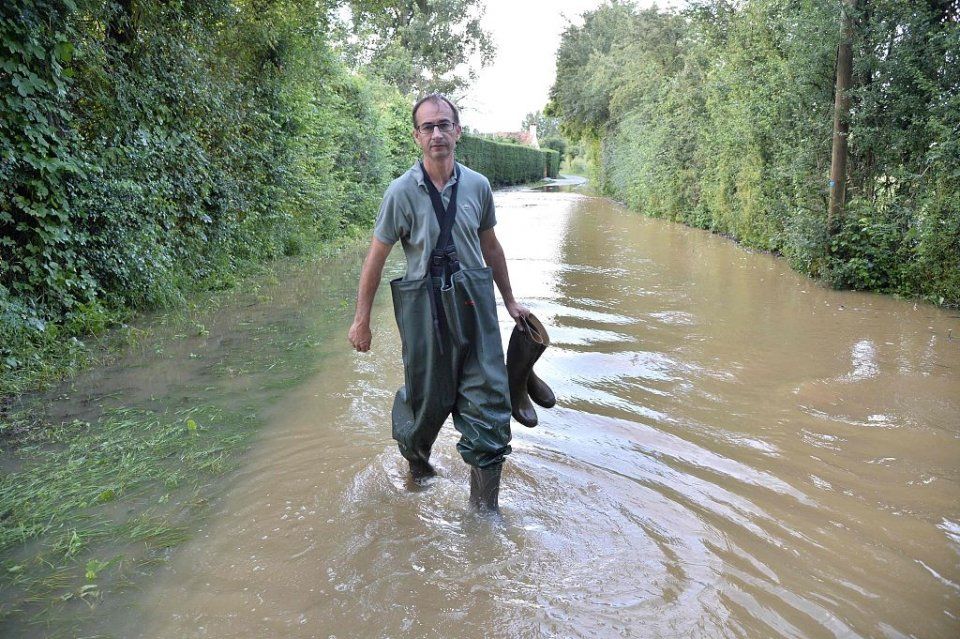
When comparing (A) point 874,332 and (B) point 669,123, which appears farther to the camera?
(B) point 669,123

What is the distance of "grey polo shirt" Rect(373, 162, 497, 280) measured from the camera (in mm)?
3082

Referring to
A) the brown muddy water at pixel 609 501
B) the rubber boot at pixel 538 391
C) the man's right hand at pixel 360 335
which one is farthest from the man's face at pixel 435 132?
the brown muddy water at pixel 609 501

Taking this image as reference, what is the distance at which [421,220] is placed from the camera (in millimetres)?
3098

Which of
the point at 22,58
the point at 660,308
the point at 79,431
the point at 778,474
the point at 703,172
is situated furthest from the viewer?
the point at 703,172

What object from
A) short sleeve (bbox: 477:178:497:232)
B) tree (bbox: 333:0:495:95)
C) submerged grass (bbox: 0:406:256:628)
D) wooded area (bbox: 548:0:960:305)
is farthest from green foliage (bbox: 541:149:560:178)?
short sleeve (bbox: 477:178:497:232)

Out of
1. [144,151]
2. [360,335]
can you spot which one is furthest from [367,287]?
[144,151]

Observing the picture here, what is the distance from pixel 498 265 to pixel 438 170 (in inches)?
25.1

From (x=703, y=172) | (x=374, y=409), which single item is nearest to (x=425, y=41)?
(x=703, y=172)

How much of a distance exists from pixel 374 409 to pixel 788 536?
2.72m

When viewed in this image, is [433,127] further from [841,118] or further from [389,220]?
[841,118]

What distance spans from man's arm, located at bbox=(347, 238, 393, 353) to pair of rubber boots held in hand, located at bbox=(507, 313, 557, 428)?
71cm

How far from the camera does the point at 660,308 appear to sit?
811cm

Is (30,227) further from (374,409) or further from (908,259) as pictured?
(908,259)

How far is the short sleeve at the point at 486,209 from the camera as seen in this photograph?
3275 mm
